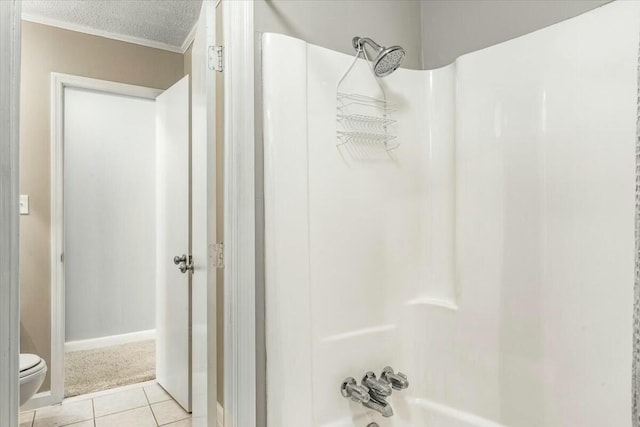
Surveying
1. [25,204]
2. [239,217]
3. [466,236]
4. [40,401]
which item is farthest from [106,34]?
[466,236]

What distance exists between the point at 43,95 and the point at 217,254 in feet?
5.03

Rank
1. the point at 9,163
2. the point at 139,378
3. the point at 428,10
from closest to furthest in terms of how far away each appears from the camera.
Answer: the point at 9,163 → the point at 428,10 → the point at 139,378

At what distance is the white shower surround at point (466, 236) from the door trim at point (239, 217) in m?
0.06

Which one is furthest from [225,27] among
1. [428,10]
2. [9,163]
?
[428,10]

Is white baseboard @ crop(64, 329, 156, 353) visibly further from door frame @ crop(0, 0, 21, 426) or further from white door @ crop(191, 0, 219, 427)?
door frame @ crop(0, 0, 21, 426)

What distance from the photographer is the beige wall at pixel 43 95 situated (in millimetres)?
1800

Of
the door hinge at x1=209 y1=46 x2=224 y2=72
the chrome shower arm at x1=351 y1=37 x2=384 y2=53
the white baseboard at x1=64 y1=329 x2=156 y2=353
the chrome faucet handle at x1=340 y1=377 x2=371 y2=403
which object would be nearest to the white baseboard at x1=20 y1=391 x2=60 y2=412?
the white baseboard at x1=64 y1=329 x2=156 y2=353

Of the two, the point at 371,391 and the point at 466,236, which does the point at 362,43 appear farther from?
the point at 371,391

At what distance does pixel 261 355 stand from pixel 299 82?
0.99m

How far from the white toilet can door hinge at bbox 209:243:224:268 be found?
1.02m

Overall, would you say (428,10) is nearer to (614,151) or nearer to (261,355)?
(614,151)

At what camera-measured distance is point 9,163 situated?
2.98 ft

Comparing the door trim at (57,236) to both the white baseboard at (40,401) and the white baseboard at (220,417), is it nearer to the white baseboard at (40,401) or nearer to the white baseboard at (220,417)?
the white baseboard at (40,401)

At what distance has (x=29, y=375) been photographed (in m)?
1.53
